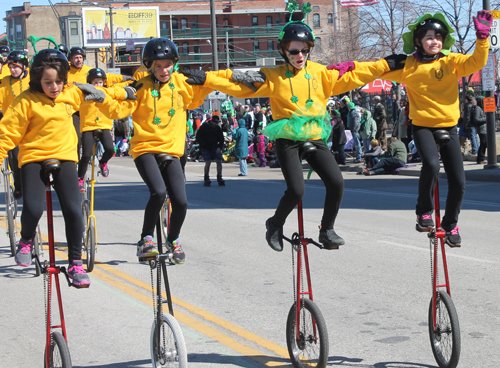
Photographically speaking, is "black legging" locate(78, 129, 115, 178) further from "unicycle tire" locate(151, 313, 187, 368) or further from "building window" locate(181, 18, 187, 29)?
"building window" locate(181, 18, 187, 29)

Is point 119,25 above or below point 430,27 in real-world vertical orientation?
above

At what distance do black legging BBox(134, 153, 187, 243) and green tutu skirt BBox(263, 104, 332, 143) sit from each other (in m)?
0.87

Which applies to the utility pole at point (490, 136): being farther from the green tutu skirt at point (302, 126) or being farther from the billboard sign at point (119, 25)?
the billboard sign at point (119, 25)

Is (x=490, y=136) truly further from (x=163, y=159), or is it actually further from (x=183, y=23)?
(x=183, y=23)

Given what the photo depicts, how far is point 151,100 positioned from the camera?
566 centimetres

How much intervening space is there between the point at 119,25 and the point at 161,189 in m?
65.2

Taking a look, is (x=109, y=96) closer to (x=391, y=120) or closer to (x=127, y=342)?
(x=127, y=342)

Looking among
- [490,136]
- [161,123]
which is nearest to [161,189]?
[161,123]

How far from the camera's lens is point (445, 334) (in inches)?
203

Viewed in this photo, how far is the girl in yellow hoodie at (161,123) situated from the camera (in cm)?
551

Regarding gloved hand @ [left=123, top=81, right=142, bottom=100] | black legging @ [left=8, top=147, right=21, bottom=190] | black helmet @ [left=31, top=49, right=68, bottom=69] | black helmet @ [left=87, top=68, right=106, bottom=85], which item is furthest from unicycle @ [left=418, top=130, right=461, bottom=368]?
black legging @ [left=8, top=147, right=21, bottom=190]

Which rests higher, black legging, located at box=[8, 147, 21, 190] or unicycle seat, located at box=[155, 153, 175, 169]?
unicycle seat, located at box=[155, 153, 175, 169]

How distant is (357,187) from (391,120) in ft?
54.2

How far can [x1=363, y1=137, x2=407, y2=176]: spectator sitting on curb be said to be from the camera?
66.8 feet
